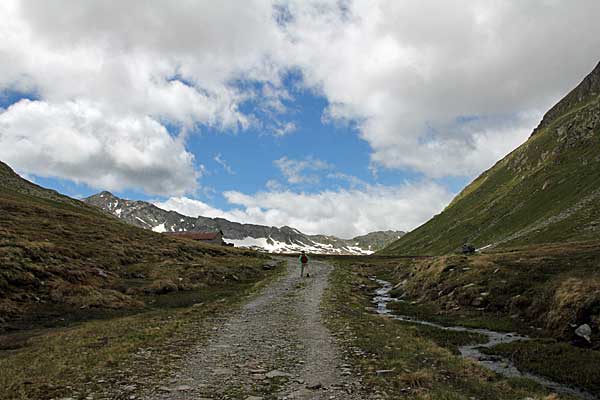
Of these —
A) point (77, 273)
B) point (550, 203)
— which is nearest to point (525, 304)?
point (77, 273)

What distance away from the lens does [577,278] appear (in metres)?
24.9

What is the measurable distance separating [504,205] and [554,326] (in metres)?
169

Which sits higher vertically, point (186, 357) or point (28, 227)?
point (28, 227)

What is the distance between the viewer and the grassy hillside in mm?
29686

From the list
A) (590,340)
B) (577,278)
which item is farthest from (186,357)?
(577,278)

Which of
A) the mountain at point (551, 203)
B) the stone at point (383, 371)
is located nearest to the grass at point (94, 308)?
the stone at point (383, 371)

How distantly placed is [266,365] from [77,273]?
31102 mm

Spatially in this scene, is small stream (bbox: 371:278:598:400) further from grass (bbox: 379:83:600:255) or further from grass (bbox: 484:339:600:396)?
grass (bbox: 379:83:600:255)

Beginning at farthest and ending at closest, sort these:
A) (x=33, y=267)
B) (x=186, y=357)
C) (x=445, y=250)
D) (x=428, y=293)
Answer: (x=445, y=250) → (x=428, y=293) → (x=33, y=267) → (x=186, y=357)

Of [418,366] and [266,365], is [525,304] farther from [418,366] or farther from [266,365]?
[266,365]

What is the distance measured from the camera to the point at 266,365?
49.1ft

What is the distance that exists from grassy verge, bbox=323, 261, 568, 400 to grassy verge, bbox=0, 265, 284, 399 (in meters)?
7.53

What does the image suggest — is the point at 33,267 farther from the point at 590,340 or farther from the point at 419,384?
the point at 590,340

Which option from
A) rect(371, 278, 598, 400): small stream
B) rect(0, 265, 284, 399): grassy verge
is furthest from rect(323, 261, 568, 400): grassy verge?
rect(0, 265, 284, 399): grassy verge
